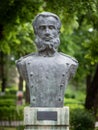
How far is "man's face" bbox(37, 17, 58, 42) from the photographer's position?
8883 millimetres

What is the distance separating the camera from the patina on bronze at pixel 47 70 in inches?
349

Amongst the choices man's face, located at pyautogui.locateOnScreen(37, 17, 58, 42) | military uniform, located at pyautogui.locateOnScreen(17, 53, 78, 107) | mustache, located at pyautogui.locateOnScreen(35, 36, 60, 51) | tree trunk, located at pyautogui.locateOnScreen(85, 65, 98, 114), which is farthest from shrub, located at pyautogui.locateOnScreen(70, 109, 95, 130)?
man's face, located at pyautogui.locateOnScreen(37, 17, 58, 42)

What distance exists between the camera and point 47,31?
8.86 m

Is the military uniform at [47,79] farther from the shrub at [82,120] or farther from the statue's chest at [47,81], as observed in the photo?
the shrub at [82,120]

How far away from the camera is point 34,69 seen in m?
8.94

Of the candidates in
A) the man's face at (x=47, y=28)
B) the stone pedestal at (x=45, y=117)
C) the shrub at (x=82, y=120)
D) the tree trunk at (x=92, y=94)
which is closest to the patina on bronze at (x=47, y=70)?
the man's face at (x=47, y=28)

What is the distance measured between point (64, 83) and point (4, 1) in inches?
353

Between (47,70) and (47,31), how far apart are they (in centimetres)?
82

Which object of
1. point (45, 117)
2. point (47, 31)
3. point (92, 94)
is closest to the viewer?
point (45, 117)

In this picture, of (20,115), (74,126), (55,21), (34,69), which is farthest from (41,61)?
(20,115)

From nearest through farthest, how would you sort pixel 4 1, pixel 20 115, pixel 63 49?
pixel 4 1
pixel 20 115
pixel 63 49

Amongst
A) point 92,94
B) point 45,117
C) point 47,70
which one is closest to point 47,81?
point 47,70

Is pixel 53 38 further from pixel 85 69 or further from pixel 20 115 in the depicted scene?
pixel 85 69

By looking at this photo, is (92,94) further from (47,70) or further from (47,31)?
(47,31)
